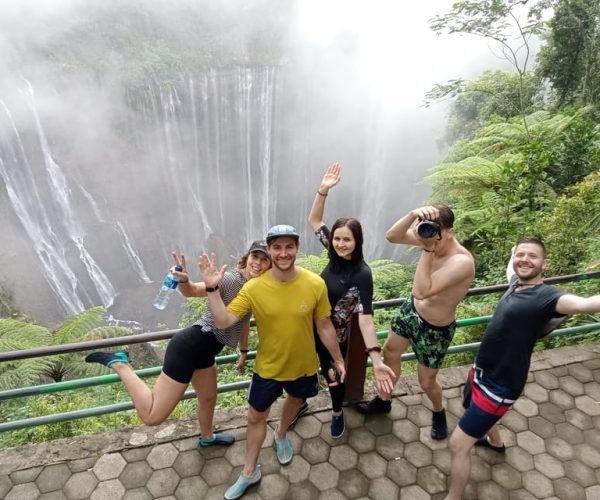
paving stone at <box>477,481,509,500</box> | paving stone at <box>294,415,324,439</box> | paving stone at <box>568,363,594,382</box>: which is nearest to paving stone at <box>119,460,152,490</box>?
paving stone at <box>294,415,324,439</box>

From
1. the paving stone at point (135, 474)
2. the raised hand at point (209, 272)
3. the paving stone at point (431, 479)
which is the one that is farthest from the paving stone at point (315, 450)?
the raised hand at point (209, 272)

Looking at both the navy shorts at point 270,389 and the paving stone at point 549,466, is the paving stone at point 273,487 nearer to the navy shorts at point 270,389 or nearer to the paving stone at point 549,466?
the navy shorts at point 270,389

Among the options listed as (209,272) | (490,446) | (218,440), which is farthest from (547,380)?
(209,272)

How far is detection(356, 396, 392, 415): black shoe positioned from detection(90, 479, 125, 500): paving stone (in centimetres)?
169

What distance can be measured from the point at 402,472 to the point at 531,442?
100 cm

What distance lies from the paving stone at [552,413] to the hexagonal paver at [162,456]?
8.98 feet

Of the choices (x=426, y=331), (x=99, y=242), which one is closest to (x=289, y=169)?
(x=99, y=242)

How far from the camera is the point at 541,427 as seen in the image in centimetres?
287

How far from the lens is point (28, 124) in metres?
20.8

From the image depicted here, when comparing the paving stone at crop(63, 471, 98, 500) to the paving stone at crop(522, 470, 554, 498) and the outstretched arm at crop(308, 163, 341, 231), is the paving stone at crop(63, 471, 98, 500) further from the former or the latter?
the paving stone at crop(522, 470, 554, 498)

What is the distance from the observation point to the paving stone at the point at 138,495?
2.35 m

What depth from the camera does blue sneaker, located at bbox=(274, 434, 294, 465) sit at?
8.41 feet

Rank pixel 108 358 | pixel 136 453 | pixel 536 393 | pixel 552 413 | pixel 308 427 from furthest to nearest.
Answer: pixel 536 393 → pixel 552 413 → pixel 308 427 → pixel 136 453 → pixel 108 358

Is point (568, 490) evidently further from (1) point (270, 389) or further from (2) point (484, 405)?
(1) point (270, 389)
